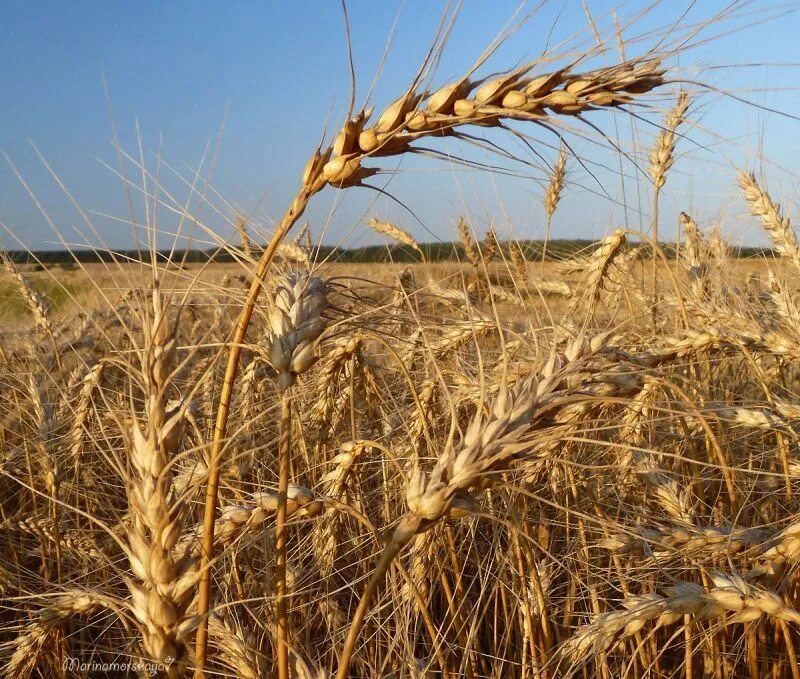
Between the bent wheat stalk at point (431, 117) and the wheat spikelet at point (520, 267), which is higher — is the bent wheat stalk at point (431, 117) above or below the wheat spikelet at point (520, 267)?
above

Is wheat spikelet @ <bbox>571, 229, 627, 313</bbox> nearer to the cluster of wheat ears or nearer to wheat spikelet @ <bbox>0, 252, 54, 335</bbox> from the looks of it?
the cluster of wheat ears

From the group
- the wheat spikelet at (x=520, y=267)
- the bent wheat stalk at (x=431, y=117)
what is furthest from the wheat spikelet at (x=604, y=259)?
the bent wheat stalk at (x=431, y=117)

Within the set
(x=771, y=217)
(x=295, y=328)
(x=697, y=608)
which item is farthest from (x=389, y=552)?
(x=771, y=217)

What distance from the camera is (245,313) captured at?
3.80ft

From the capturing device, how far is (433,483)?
95 cm

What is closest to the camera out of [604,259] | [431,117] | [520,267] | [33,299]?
[431,117]

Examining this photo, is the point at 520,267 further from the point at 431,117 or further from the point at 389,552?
the point at 389,552

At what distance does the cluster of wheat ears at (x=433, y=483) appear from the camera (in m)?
1.04

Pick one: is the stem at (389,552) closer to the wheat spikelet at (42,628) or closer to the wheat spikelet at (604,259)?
the wheat spikelet at (42,628)

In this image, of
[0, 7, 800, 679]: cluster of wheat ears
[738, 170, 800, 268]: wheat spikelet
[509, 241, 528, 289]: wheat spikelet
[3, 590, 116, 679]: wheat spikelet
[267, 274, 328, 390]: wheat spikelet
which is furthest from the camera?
[738, 170, 800, 268]: wheat spikelet

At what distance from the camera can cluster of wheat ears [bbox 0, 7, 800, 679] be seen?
104 cm

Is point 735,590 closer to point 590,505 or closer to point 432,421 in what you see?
point 590,505

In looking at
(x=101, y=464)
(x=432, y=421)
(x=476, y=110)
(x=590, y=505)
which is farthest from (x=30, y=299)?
(x=476, y=110)

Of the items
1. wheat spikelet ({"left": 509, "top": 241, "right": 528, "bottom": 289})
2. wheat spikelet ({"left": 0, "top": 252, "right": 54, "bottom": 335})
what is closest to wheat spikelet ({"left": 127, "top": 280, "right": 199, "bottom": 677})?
wheat spikelet ({"left": 509, "top": 241, "right": 528, "bottom": 289})
